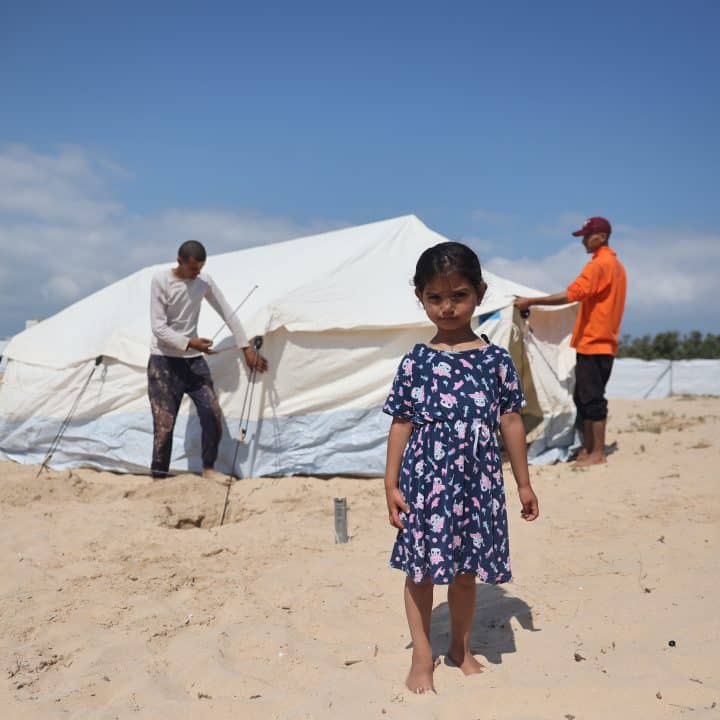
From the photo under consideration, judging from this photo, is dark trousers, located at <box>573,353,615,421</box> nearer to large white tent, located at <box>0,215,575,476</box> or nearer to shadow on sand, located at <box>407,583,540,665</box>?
large white tent, located at <box>0,215,575,476</box>

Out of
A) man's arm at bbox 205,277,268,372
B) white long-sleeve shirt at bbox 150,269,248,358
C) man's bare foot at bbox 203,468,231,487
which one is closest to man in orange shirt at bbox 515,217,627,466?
man's arm at bbox 205,277,268,372

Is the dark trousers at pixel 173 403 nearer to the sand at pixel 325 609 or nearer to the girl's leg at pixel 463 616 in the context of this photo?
the sand at pixel 325 609

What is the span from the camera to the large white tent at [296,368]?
4891mm

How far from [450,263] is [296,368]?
9.97ft

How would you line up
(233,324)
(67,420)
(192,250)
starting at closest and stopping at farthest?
(192,250), (233,324), (67,420)

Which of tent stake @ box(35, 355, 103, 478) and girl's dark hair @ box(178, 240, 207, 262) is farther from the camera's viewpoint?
tent stake @ box(35, 355, 103, 478)

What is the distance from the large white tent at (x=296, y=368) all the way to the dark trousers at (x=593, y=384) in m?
0.35

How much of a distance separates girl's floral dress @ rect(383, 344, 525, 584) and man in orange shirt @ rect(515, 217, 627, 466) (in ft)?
9.94

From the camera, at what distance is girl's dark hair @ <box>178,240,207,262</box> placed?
15.1ft

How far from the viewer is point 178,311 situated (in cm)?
473

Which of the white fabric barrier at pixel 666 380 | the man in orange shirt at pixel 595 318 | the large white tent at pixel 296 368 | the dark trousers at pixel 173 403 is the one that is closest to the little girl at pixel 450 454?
the large white tent at pixel 296 368

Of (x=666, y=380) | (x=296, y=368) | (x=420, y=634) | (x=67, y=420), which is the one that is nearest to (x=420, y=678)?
(x=420, y=634)

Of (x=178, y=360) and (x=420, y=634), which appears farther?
(x=178, y=360)

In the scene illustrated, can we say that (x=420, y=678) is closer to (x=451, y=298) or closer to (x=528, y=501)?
(x=528, y=501)
